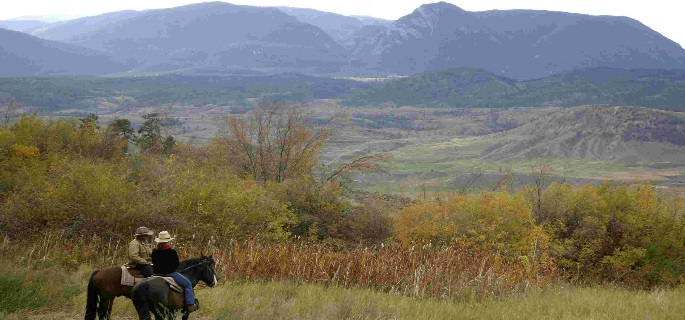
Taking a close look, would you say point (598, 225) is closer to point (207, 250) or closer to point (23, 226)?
point (207, 250)

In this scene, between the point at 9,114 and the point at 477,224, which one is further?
the point at 9,114

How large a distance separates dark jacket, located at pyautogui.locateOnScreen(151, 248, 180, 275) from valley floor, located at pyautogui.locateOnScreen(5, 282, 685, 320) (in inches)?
52.4

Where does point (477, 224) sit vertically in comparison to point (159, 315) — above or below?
below

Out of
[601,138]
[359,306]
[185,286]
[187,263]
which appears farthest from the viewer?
[601,138]

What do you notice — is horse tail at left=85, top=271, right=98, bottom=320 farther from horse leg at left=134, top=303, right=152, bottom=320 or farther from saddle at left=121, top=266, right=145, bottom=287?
horse leg at left=134, top=303, right=152, bottom=320

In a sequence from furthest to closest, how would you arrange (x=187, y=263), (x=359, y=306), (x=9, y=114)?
(x=9, y=114) < (x=359, y=306) < (x=187, y=263)

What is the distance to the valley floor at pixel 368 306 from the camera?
9.34 m

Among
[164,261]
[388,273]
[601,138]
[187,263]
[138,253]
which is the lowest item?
[601,138]

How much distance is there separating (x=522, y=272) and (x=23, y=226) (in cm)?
1552

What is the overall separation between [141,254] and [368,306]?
4054 millimetres

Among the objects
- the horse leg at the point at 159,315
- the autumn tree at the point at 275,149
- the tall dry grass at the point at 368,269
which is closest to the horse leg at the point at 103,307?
the horse leg at the point at 159,315

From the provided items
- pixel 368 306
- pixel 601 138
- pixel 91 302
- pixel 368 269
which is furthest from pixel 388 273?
pixel 601 138

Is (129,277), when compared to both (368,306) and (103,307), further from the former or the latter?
(368,306)

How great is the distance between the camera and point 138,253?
8812mm
